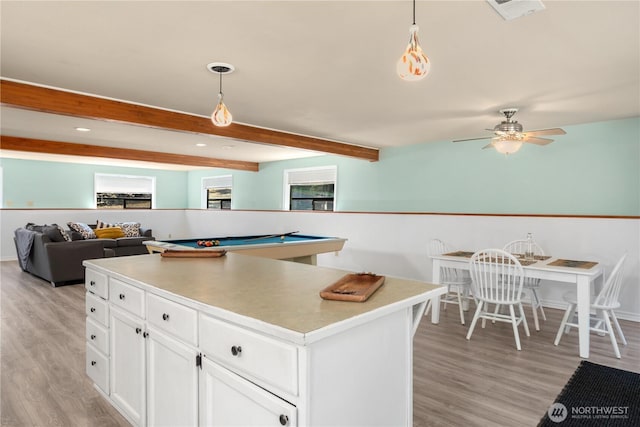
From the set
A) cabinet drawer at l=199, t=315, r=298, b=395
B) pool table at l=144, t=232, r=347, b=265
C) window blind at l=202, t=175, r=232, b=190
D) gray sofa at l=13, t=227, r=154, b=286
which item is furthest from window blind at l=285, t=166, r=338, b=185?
cabinet drawer at l=199, t=315, r=298, b=395

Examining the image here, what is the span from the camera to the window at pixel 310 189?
23.6 ft

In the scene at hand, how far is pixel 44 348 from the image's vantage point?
10.1 feet

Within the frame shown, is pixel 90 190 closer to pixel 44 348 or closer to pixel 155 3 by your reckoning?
pixel 44 348

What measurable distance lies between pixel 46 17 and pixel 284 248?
3466mm

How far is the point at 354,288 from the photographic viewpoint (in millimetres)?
1552

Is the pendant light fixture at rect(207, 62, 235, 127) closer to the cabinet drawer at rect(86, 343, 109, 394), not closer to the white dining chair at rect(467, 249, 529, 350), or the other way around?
the cabinet drawer at rect(86, 343, 109, 394)

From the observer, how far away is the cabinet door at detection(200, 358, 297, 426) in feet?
3.77

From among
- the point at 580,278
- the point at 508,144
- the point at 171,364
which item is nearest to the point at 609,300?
the point at 580,278

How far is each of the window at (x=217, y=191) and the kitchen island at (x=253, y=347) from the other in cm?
747

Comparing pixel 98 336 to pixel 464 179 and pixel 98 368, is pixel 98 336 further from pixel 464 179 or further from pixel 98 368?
pixel 464 179

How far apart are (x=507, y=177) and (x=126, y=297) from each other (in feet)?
15.6

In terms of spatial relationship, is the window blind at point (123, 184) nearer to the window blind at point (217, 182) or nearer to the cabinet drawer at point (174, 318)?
the window blind at point (217, 182)

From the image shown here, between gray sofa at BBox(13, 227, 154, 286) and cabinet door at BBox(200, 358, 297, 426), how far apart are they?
5.02 metres

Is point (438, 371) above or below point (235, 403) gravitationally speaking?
below
